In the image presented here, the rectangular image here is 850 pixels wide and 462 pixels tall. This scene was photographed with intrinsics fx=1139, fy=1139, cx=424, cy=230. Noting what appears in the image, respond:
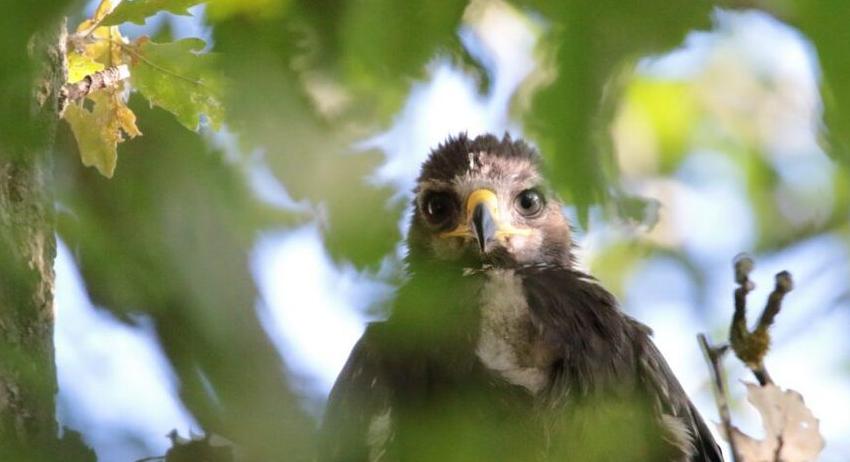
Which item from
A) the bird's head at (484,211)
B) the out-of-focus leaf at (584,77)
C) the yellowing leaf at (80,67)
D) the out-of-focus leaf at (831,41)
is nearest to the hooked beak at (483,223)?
the bird's head at (484,211)

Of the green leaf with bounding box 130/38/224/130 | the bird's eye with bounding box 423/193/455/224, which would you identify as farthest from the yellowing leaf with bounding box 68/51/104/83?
the bird's eye with bounding box 423/193/455/224

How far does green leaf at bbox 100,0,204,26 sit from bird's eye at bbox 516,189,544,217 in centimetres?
330

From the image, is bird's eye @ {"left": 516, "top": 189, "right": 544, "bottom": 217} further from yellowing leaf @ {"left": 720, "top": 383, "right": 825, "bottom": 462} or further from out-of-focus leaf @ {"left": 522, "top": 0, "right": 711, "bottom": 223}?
out-of-focus leaf @ {"left": 522, "top": 0, "right": 711, "bottom": 223}

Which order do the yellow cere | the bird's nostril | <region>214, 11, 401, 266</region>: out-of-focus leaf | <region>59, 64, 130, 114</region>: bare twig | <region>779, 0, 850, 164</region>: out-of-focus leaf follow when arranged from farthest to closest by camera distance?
the yellow cere → the bird's nostril → <region>59, 64, 130, 114</region>: bare twig → <region>214, 11, 401, 266</region>: out-of-focus leaf → <region>779, 0, 850, 164</region>: out-of-focus leaf

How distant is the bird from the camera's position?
77.6 inches

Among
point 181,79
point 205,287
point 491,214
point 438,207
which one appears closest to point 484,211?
point 491,214

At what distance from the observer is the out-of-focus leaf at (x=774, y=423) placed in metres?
2.01

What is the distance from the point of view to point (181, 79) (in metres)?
2.47

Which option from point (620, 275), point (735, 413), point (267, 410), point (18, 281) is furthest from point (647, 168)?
point (18, 281)

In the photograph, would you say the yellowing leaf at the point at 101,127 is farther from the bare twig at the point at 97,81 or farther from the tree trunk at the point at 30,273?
the tree trunk at the point at 30,273

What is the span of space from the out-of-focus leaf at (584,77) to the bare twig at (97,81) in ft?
6.19

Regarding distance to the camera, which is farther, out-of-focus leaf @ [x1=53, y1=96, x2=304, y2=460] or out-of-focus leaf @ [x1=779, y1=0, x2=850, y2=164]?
out-of-focus leaf @ [x1=53, y1=96, x2=304, y2=460]

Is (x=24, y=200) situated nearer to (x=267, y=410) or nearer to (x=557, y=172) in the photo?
(x=267, y=410)

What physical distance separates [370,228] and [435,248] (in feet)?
11.3
